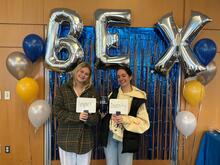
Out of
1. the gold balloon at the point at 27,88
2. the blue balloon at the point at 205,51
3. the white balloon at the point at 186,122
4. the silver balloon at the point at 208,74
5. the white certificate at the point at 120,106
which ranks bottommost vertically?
the white balloon at the point at 186,122

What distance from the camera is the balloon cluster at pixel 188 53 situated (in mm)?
2857

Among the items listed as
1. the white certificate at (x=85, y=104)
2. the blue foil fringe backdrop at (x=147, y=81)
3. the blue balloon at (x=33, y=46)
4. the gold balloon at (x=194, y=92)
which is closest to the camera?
the white certificate at (x=85, y=104)

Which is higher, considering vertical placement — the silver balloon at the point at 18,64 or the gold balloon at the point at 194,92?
→ the silver balloon at the point at 18,64

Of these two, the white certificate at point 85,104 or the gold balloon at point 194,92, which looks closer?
the white certificate at point 85,104

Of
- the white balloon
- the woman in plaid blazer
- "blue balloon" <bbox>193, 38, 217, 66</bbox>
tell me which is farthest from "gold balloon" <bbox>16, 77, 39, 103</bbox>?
"blue balloon" <bbox>193, 38, 217, 66</bbox>

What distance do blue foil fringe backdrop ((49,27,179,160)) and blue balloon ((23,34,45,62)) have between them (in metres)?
0.26

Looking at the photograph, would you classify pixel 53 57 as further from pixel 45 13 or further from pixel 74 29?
pixel 45 13

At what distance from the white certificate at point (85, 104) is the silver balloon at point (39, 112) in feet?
2.14

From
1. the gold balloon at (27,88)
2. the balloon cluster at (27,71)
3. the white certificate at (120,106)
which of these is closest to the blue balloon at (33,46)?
the balloon cluster at (27,71)

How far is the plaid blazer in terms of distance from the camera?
7.68 ft

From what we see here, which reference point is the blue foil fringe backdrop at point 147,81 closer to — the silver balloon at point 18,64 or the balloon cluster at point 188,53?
the balloon cluster at point 188,53

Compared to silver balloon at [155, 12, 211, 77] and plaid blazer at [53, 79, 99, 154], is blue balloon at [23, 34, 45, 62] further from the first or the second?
silver balloon at [155, 12, 211, 77]

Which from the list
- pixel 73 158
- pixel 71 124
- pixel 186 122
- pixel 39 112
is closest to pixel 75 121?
pixel 71 124

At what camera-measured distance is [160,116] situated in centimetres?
320
